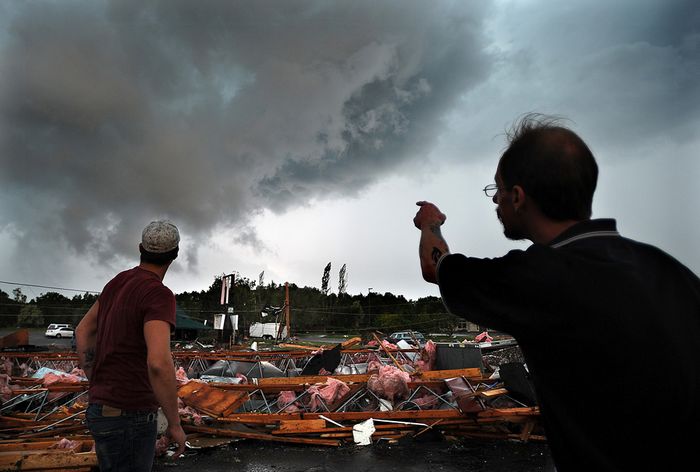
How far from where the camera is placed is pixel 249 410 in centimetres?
780

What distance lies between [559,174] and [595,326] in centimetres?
44

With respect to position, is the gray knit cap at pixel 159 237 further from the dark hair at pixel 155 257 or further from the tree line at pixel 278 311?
the tree line at pixel 278 311

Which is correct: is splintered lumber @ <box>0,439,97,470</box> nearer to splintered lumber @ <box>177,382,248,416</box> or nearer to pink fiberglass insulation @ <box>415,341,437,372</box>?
splintered lumber @ <box>177,382,248,416</box>

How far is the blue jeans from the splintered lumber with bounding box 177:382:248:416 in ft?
16.0

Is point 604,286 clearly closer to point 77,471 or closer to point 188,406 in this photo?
point 77,471

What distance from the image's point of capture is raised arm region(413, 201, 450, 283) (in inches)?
55.7

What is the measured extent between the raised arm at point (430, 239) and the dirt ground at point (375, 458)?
4639 millimetres

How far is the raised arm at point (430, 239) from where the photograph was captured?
1416mm

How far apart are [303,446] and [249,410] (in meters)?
1.83

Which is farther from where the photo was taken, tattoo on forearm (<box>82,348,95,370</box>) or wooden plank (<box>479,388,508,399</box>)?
wooden plank (<box>479,388,508,399</box>)

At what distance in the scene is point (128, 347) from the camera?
94.7 inches

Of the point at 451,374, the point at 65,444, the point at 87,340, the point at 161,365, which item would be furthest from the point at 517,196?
the point at 451,374

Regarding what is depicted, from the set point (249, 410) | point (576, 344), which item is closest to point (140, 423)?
point (576, 344)

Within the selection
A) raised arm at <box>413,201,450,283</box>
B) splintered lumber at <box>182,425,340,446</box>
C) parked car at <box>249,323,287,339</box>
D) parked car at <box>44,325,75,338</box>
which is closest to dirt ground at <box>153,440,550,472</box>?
splintered lumber at <box>182,425,340,446</box>
